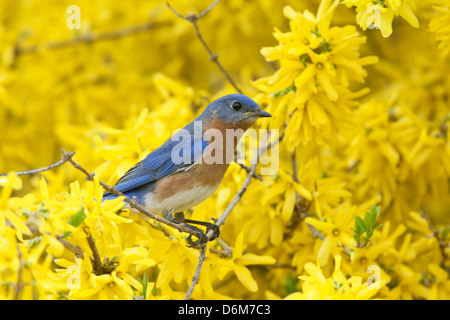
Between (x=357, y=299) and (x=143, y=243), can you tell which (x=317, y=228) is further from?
(x=143, y=243)

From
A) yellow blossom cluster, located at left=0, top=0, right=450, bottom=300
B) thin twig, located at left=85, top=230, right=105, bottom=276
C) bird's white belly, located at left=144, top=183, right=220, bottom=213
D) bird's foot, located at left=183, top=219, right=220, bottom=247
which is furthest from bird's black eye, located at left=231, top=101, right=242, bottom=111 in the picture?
thin twig, located at left=85, top=230, right=105, bottom=276

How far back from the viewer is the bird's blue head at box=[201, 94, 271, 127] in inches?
155

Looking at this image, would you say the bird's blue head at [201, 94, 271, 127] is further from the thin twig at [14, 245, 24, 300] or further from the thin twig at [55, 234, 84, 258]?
the thin twig at [14, 245, 24, 300]

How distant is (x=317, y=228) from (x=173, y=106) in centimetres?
168

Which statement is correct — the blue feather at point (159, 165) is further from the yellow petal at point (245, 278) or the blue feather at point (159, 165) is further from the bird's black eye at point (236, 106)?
the yellow petal at point (245, 278)

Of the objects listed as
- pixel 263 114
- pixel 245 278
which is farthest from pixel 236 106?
pixel 245 278

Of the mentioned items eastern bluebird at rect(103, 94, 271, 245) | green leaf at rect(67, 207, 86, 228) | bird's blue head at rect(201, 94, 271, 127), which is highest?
bird's blue head at rect(201, 94, 271, 127)

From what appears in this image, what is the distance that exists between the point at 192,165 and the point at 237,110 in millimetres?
487

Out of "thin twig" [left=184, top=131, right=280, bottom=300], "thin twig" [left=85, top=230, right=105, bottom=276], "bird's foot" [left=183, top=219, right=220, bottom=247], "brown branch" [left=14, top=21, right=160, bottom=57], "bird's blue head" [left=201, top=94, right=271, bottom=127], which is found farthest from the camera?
"brown branch" [left=14, top=21, right=160, bottom=57]

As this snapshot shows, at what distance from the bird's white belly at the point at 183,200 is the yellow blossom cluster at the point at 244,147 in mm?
151

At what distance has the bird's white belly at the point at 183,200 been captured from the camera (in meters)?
3.82

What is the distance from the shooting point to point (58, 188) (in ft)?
15.8

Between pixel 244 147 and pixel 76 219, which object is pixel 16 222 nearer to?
pixel 76 219

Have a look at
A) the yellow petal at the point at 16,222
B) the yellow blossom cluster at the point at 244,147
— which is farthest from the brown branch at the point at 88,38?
the yellow petal at the point at 16,222
